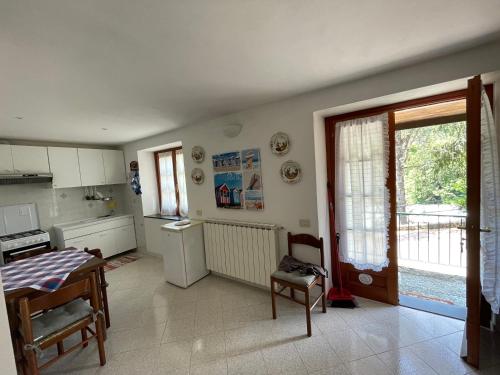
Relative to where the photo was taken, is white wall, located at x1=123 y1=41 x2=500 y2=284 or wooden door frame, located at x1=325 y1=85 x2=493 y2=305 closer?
white wall, located at x1=123 y1=41 x2=500 y2=284

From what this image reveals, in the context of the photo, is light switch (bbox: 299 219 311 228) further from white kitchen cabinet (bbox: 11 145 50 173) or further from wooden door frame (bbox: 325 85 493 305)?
white kitchen cabinet (bbox: 11 145 50 173)

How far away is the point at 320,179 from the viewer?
2.27 m

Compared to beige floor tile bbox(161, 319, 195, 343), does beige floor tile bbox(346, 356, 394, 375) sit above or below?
below

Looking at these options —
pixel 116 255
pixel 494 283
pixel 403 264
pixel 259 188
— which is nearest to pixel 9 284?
pixel 259 188

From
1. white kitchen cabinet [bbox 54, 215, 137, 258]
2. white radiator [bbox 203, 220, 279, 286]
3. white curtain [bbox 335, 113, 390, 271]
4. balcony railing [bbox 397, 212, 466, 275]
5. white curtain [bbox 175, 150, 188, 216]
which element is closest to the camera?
white curtain [bbox 335, 113, 390, 271]

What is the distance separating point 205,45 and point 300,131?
4.18 ft

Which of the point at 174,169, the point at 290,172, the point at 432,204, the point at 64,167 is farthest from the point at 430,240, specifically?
the point at 64,167

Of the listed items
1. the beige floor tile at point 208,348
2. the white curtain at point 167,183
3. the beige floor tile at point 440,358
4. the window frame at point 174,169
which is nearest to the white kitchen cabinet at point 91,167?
the window frame at point 174,169

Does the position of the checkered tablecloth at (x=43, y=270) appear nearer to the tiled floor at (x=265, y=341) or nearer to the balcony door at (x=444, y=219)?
the tiled floor at (x=265, y=341)

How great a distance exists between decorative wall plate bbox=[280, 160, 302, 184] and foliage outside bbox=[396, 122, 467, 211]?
117 centimetres

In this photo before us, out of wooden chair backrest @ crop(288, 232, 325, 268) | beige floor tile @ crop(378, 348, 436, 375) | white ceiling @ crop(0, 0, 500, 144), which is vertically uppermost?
white ceiling @ crop(0, 0, 500, 144)

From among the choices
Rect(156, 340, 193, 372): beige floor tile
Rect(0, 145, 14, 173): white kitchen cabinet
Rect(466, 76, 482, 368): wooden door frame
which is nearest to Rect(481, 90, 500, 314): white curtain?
Rect(466, 76, 482, 368): wooden door frame

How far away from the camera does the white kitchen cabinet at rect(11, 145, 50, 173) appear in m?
3.12

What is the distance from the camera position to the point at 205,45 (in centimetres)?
127
